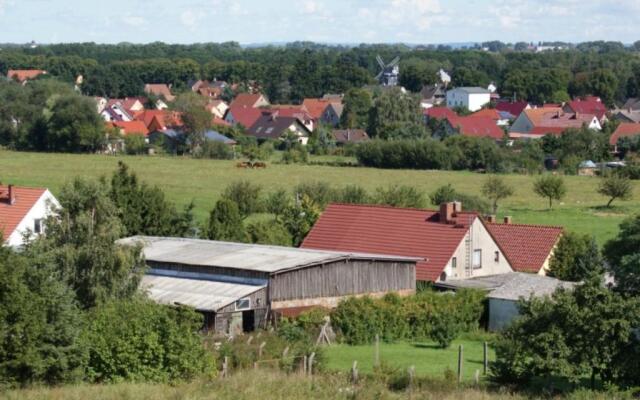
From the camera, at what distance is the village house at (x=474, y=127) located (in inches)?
4099

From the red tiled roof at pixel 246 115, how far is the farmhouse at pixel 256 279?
80.4 m

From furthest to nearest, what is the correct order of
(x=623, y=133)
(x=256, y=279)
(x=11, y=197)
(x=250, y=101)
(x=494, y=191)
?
1. (x=250, y=101)
2. (x=623, y=133)
3. (x=494, y=191)
4. (x=11, y=197)
5. (x=256, y=279)

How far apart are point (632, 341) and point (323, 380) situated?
5.55 meters

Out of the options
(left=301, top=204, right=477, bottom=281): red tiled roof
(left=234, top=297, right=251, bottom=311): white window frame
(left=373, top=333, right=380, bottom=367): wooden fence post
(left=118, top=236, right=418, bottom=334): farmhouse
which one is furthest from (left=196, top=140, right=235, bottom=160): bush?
(left=373, top=333, right=380, bottom=367): wooden fence post

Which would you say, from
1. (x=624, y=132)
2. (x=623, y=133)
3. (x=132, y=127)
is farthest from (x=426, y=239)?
(x=132, y=127)

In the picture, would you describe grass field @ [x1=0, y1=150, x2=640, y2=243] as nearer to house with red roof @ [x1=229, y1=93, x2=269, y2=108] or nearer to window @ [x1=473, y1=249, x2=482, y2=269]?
window @ [x1=473, y1=249, x2=482, y2=269]

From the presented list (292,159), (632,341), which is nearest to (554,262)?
(632,341)

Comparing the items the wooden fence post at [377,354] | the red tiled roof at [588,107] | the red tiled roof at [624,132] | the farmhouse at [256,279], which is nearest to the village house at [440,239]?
the farmhouse at [256,279]

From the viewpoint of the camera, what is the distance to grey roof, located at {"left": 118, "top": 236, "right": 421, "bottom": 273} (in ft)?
106

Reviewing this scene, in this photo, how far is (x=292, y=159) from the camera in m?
88.8

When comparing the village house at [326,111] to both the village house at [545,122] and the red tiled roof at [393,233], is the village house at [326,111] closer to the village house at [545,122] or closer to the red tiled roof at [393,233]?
the village house at [545,122]

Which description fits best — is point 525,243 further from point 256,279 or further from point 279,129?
point 279,129

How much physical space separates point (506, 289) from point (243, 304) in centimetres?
713

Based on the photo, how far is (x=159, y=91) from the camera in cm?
16575
